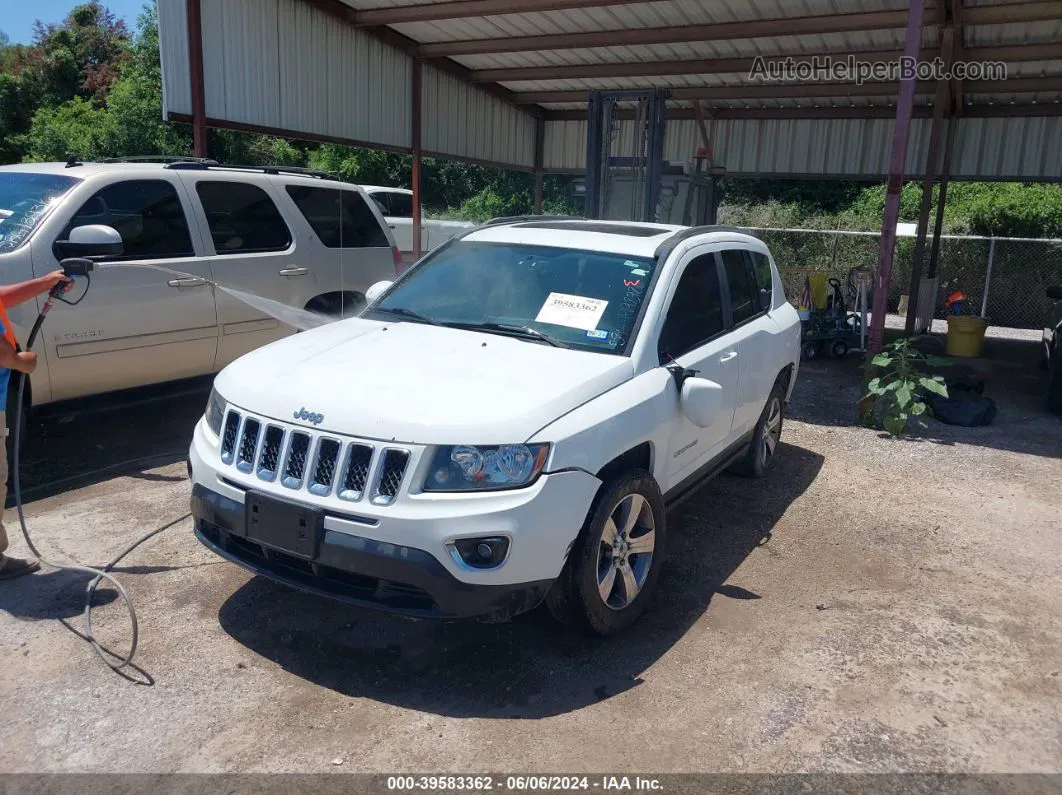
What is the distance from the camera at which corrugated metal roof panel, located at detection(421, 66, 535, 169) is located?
13672 mm

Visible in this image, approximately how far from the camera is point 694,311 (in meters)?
4.83

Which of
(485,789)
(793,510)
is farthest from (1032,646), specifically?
(485,789)

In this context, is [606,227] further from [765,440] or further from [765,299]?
[765,440]

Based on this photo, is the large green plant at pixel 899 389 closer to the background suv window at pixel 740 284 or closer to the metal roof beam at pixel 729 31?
the background suv window at pixel 740 284

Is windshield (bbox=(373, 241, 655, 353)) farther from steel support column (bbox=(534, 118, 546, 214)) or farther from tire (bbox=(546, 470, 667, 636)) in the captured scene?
steel support column (bbox=(534, 118, 546, 214))

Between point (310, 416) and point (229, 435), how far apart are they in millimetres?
522

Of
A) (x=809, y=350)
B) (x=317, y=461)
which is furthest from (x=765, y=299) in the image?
(x=809, y=350)

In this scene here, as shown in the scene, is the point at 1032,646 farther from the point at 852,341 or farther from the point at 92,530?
the point at 852,341

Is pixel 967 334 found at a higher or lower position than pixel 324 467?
lower

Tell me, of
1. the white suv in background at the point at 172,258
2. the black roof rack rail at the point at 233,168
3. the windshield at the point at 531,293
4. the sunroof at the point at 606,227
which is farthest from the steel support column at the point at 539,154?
the windshield at the point at 531,293

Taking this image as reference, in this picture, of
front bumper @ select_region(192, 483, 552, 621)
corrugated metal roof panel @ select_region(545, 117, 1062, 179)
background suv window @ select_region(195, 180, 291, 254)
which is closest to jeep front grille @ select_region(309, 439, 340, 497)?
front bumper @ select_region(192, 483, 552, 621)

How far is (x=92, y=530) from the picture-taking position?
16.3 feet

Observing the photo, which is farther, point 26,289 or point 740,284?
point 740,284

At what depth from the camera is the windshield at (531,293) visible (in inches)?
169
